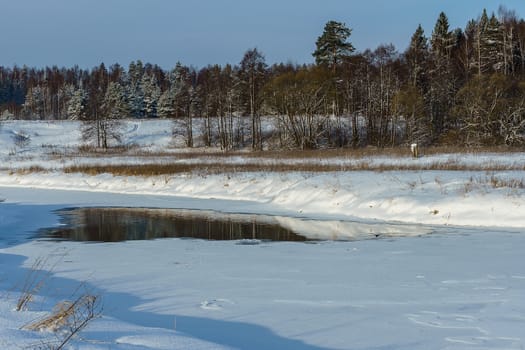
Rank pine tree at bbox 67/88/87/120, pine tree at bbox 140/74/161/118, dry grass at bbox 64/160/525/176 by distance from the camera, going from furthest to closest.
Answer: pine tree at bbox 140/74/161/118 < pine tree at bbox 67/88/87/120 < dry grass at bbox 64/160/525/176

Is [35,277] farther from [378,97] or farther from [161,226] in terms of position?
[378,97]

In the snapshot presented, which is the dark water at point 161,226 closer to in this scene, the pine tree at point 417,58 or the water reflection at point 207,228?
the water reflection at point 207,228

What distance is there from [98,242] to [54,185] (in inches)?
708

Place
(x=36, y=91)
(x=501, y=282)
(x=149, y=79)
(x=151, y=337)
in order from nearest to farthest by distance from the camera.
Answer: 1. (x=151, y=337)
2. (x=501, y=282)
3. (x=149, y=79)
4. (x=36, y=91)

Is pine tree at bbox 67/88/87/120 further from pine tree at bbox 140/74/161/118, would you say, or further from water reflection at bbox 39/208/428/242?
water reflection at bbox 39/208/428/242

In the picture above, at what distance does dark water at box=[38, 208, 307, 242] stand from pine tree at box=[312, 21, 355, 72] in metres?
48.1

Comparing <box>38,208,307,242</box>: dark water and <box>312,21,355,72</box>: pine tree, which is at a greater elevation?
<box>312,21,355,72</box>: pine tree

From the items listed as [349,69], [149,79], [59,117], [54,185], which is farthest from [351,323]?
[59,117]

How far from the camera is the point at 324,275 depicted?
728 cm

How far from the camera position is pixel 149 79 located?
Answer: 9275 centimetres

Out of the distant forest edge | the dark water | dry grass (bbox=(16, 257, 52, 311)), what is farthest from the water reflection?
the distant forest edge

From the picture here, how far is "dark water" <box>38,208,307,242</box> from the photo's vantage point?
12.0 metres

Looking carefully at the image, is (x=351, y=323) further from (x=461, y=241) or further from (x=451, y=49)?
(x=451, y=49)

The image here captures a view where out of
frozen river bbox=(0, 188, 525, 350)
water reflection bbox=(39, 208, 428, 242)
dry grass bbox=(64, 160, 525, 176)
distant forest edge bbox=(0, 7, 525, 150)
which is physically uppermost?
distant forest edge bbox=(0, 7, 525, 150)
